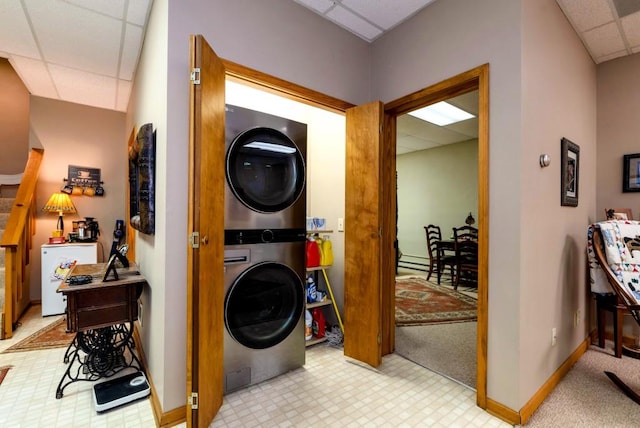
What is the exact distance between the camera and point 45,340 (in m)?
2.77

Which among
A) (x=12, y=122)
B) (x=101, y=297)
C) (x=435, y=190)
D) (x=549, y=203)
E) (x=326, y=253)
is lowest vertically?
(x=101, y=297)

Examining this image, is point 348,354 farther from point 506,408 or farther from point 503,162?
point 503,162

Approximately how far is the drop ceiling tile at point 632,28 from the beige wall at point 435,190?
3.27 m

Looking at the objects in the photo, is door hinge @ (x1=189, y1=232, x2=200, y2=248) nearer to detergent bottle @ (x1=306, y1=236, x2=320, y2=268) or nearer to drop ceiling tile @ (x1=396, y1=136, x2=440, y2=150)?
detergent bottle @ (x1=306, y1=236, x2=320, y2=268)

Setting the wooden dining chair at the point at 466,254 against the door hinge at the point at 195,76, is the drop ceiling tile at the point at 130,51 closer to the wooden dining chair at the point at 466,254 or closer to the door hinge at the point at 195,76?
the door hinge at the point at 195,76

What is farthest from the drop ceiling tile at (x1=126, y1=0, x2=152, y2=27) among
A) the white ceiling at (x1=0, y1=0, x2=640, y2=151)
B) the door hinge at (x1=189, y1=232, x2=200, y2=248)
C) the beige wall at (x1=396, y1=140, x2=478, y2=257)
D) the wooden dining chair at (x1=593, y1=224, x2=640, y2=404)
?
the beige wall at (x1=396, y1=140, x2=478, y2=257)

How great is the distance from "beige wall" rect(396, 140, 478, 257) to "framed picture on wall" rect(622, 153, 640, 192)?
303 centimetres

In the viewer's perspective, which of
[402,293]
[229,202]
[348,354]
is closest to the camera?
[229,202]

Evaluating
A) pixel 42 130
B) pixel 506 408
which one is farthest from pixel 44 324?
pixel 506 408

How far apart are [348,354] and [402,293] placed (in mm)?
2393

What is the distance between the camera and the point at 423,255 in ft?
22.2

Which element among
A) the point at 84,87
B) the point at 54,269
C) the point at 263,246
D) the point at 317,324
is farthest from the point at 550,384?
the point at 84,87

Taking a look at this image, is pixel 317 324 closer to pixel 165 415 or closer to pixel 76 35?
pixel 165 415

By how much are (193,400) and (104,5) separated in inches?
107
